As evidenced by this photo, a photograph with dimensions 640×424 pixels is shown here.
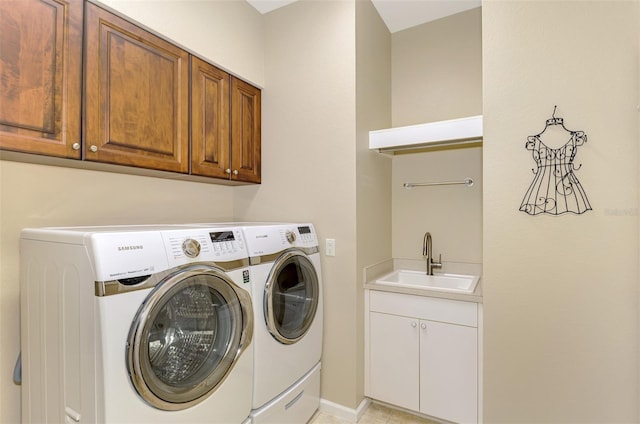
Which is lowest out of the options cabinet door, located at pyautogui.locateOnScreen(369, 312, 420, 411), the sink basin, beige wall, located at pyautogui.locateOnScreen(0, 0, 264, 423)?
cabinet door, located at pyautogui.locateOnScreen(369, 312, 420, 411)

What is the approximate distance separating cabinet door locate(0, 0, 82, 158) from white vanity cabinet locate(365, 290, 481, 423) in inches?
72.8

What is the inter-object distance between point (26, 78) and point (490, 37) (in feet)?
7.00

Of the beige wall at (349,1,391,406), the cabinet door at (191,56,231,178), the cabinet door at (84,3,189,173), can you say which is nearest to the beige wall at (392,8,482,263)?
the beige wall at (349,1,391,406)

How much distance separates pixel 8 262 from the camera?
1.40 meters

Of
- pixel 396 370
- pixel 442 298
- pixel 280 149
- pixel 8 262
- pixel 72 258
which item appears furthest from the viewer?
pixel 280 149

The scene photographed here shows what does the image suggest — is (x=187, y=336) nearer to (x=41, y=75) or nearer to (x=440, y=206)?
(x=41, y=75)

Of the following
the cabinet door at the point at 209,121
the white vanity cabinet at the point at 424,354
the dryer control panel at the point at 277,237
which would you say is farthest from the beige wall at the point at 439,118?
the cabinet door at the point at 209,121

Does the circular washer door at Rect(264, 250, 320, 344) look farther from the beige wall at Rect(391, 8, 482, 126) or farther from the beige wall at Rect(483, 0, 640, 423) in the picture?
the beige wall at Rect(391, 8, 482, 126)

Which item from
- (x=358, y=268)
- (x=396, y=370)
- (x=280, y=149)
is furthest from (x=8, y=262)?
(x=396, y=370)

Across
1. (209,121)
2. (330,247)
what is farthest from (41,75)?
(330,247)

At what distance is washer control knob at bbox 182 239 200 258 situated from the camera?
1260 millimetres

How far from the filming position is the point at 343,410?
207 centimetres

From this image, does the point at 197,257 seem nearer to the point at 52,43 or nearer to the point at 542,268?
the point at 52,43

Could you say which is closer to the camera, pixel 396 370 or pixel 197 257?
pixel 197 257
